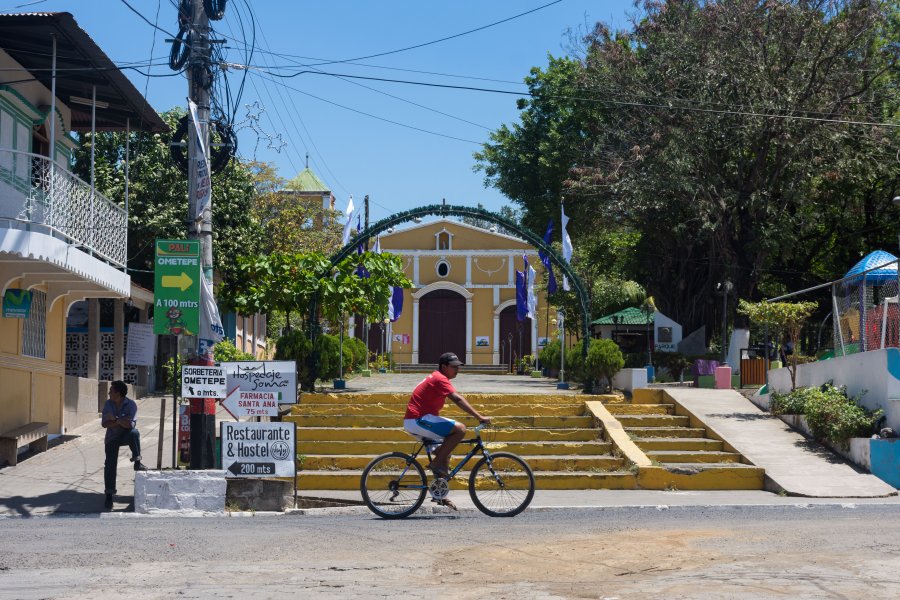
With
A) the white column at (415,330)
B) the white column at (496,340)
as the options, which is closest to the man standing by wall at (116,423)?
the white column at (415,330)

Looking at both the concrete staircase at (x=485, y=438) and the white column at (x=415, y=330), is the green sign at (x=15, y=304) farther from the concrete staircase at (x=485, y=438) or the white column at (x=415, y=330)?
the white column at (x=415, y=330)

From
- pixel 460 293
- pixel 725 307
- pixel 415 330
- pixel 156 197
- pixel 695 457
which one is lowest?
pixel 695 457

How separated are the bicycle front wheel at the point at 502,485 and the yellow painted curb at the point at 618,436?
13.5ft

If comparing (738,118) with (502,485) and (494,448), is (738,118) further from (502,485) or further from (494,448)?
(502,485)

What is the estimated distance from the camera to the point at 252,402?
14227 mm

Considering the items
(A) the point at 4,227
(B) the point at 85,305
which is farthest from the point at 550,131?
(A) the point at 4,227

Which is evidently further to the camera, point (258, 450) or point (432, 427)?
point (258, 450)

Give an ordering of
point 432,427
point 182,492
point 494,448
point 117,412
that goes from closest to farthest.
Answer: point 432,427 → point 182,492 → point 117,412 → point 494,448

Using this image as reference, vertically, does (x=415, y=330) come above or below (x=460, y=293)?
below

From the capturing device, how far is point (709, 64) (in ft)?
90.7

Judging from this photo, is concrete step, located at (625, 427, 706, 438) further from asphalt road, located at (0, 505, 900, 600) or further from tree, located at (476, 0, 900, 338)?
tree, located at (476, 0, 900, 338)

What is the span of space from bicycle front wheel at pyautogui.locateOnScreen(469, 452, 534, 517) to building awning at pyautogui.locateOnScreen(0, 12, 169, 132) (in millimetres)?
9072

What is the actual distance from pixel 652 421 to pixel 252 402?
25.8ft

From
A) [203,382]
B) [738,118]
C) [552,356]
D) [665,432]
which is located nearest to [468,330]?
[552,356]
